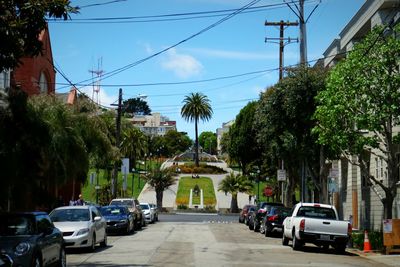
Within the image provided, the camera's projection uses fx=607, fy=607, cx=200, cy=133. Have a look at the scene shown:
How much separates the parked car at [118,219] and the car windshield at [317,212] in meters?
9.53

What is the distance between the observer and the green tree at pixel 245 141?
214ft

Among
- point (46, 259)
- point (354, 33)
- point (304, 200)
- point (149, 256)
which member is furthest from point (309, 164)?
point (46, 259)

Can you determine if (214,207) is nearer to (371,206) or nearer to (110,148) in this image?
(110,148)

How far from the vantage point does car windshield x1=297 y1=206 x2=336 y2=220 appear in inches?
853

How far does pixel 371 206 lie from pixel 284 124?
241 inches

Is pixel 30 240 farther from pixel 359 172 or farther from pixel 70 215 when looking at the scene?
pixel 359 172

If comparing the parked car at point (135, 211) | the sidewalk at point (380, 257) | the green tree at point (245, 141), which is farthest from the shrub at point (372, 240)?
the green tree at point (245, 141)

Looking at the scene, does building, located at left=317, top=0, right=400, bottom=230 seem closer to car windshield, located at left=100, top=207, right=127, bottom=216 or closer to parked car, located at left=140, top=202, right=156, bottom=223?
car windshield, located at left=100, top=207, right=127, bottom=216

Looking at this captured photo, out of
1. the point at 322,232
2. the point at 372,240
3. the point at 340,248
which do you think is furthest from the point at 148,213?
the point at 322,232

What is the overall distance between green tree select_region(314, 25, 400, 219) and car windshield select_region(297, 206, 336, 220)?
6.16ft

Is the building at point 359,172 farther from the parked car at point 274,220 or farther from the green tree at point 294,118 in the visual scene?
the parked car at point 274,220

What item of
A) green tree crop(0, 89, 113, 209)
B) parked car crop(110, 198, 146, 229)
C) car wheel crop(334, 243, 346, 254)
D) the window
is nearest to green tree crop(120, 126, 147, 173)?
the window

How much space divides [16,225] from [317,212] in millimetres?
12199

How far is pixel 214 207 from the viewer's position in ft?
236
